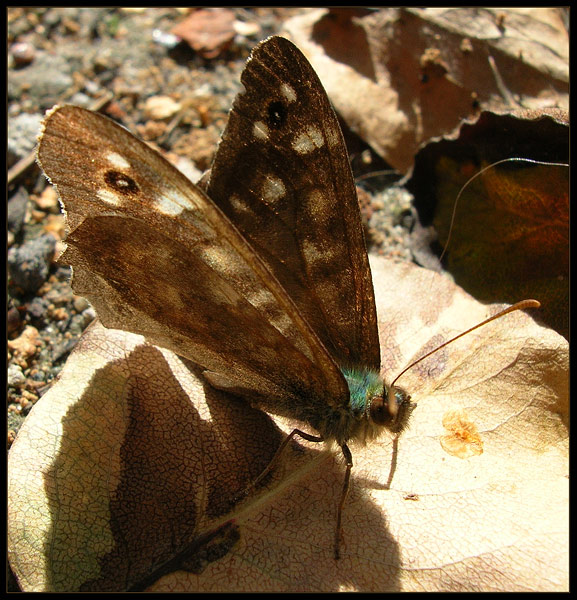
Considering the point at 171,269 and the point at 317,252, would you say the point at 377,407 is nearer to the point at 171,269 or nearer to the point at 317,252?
the point at 317,252

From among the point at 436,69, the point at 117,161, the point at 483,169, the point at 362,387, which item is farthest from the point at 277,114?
the point at 436,69

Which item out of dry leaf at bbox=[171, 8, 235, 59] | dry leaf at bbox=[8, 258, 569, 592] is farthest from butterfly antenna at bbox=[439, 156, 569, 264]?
dry leaf at bbox=[171, 8, 235, 59]

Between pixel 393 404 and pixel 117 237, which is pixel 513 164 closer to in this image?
pixel 393 404

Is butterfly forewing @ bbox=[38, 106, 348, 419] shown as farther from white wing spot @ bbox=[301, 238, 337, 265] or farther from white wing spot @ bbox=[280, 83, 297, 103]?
white wing spot @ bbox=[280, 83, 297, 103]

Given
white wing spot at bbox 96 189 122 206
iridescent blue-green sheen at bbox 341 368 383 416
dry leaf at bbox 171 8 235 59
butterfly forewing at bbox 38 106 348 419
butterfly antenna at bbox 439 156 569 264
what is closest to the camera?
butterfly forewing at bbox 38 106 348 419

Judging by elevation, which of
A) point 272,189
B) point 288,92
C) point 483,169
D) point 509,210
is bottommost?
point 509,210

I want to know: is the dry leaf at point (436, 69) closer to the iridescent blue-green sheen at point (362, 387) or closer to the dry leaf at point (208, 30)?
the dry leaf at point (208, 30)

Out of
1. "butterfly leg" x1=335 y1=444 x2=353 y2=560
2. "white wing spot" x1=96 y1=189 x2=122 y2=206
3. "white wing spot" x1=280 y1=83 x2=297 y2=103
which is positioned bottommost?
"butterfly leg" x1=335 y1=444 x2=353 y2=560

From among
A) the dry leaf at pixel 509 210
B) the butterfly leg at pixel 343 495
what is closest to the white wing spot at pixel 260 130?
the dry leaf at pixel 509 210
